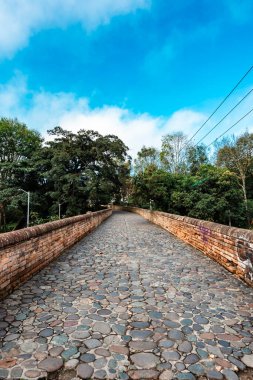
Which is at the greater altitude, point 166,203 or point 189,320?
point 166,203

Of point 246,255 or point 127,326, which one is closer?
point 127,326

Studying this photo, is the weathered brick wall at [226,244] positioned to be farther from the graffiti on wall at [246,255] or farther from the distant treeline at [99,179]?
the distant treeline at [99,179]

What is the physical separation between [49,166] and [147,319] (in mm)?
28140

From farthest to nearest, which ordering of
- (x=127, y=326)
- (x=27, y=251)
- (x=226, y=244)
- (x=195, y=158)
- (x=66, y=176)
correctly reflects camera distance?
1. (x=195, y=158)
2. (x=66, y=176)
3. (x=226, y=244)
4. (x=27, y=251)
5. (x=127, y=326)

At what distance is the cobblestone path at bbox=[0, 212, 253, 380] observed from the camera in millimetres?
2201

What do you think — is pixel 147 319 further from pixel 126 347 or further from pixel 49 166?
pixel 49 166

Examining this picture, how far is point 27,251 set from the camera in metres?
4.70

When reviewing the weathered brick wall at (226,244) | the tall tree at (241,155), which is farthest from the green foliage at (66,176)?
the weathered brick wall at (226,244)

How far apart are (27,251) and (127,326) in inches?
101

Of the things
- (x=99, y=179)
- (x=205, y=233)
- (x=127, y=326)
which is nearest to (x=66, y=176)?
(x=99, y=179)

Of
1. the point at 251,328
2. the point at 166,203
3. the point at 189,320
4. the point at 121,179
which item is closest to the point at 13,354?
the point at 189,320

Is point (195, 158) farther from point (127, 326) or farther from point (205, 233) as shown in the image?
point (127, 326)

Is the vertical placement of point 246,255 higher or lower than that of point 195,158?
lower

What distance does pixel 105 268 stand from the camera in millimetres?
5512
